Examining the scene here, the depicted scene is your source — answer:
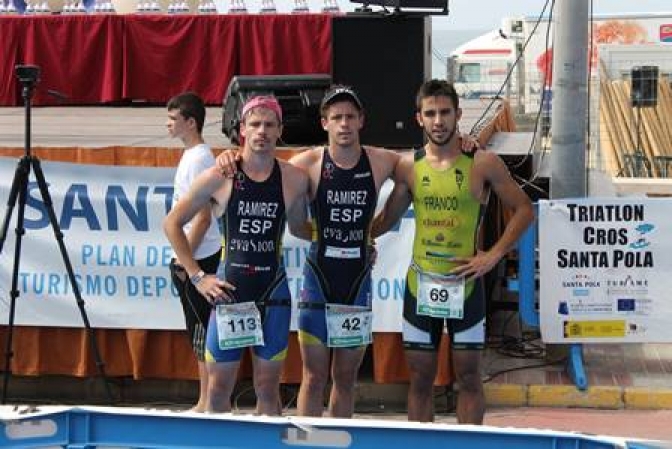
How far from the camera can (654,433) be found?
7.26m

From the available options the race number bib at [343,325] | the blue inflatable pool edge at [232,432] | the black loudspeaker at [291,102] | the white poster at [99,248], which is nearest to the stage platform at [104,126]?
the black loudspeaker at [291,102]

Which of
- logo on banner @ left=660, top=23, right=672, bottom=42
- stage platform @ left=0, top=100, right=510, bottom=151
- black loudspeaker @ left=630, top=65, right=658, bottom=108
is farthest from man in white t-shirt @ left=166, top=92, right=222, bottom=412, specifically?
logo on banner @ left=660, top=23, right=672, bottom=42

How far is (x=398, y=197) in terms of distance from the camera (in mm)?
6105

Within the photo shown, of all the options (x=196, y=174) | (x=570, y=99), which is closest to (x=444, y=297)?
(x=196, y=174)

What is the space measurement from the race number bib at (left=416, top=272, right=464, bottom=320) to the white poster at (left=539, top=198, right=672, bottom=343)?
2.23 m

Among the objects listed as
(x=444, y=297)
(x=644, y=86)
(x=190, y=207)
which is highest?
(x=644, y=86)

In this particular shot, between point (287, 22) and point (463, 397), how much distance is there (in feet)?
37.1

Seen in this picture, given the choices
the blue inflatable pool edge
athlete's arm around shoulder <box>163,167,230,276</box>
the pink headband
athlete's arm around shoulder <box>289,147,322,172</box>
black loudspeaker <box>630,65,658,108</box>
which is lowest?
the blue inflatable pool edge

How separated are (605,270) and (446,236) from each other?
2492 millimetres

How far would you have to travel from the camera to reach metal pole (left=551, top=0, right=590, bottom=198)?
26.8 feet

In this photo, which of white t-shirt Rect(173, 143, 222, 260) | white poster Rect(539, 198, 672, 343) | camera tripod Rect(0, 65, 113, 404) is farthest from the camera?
white poster Rect(539, 198, 672, 343)

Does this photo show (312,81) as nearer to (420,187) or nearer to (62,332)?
(62,332)

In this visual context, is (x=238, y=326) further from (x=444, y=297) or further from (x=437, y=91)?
(x=437, y=91)

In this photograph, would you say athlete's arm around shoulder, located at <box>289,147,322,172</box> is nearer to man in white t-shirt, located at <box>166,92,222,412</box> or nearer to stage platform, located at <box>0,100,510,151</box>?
man in white t-shirt, located at <box>166,92,222,412</box>
